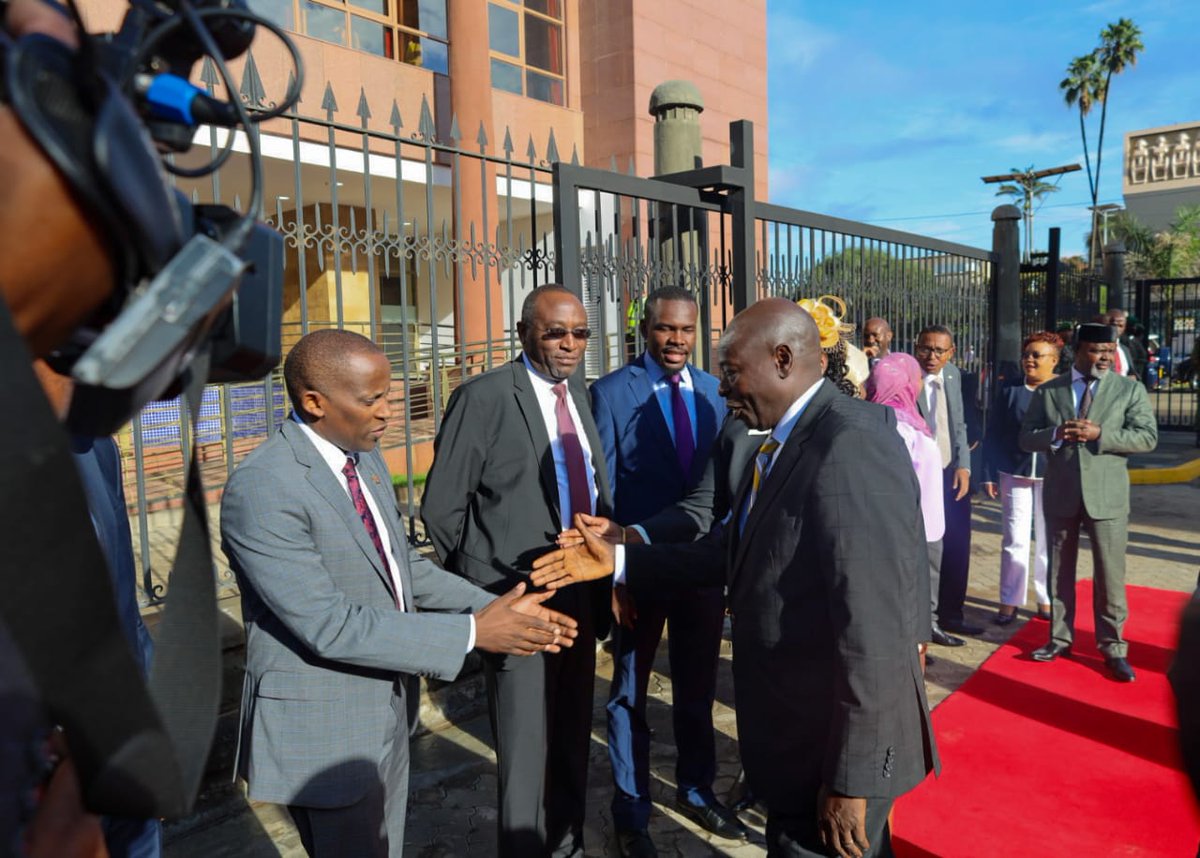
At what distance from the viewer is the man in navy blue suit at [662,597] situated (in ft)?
11.2

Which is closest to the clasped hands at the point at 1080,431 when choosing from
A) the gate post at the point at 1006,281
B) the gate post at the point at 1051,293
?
the gate post at the point at 1006,281

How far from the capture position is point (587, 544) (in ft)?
9.28

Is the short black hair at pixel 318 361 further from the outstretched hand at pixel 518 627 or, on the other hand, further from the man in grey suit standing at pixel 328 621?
the outstretched hand at pixel 518 627

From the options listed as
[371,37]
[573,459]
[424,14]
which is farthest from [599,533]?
[424,14]

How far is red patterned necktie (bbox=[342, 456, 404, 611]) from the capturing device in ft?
7.54

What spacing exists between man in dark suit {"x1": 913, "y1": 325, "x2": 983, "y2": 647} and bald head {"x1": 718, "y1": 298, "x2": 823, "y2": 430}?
140 inches

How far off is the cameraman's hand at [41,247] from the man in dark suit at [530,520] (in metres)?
2.37

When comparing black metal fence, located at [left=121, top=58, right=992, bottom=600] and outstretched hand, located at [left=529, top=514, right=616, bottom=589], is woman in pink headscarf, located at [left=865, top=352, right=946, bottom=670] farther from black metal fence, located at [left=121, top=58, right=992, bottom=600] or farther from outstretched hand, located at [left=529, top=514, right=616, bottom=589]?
outstretched hand, located at [left=529, top=514, right=616, bottom=589]

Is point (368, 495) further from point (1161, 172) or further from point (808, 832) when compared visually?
point (1161, 172)

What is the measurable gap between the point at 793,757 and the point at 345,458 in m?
1.44

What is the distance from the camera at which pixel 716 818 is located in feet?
11.2

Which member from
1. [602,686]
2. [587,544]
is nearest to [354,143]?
[602,686]

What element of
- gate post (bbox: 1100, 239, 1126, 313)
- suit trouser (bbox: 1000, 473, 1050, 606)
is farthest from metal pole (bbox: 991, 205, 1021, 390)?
gate post (bbox: 1100, 239, 1126, 313)

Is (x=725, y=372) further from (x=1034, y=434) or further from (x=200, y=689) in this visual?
(x=1034, y=434)
